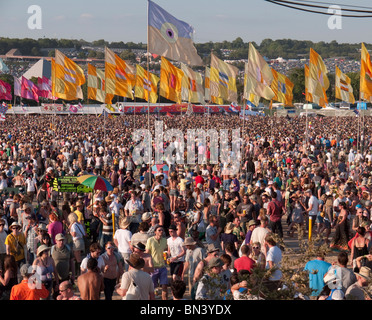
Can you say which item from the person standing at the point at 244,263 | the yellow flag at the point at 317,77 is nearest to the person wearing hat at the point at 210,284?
the person standing at the point at 244,263

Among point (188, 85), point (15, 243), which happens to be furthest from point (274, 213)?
point (188, 85)

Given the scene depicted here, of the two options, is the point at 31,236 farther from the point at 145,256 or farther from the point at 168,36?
the point at 168,36

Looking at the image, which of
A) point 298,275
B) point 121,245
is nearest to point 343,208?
point 121,245

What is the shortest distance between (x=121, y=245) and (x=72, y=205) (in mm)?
2536

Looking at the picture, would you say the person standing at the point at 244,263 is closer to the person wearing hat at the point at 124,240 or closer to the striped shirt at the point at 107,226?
the person wearing hat at the point at 124,240

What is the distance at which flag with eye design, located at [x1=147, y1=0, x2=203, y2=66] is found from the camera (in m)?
15.4

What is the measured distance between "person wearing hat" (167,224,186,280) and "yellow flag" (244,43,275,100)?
51.6 ft

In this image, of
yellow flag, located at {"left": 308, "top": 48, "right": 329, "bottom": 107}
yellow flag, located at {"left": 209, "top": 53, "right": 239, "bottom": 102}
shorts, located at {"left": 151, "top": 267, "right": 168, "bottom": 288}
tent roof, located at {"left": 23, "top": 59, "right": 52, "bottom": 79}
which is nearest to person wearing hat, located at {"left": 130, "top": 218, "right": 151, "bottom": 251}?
shorts, located at {"left": 151, "top": 267, "right": 168, "bottom": 288}

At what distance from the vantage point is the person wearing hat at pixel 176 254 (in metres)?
8.62

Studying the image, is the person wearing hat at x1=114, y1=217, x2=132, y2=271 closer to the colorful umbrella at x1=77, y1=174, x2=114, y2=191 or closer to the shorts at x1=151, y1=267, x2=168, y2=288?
the shorts at x1=151, y1=267, x2=168, y2=288

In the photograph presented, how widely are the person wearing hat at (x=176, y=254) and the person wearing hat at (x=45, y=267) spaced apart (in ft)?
5.61

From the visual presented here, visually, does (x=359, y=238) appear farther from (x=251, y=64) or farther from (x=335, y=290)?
(x=251, y=64)

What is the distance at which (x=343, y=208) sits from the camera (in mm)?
11727

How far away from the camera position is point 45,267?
24.7ft
